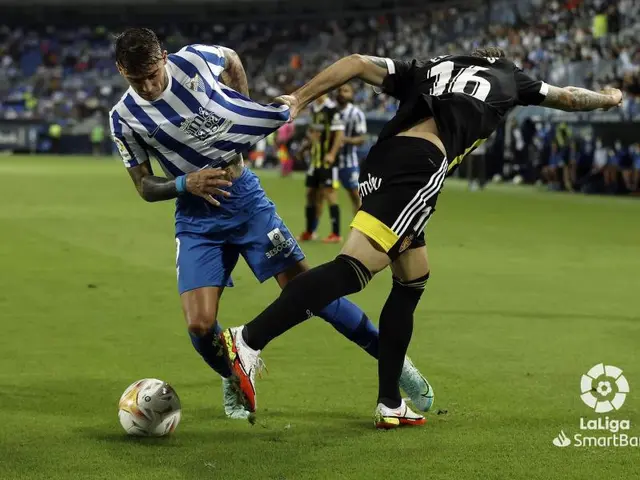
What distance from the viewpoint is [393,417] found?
5141 mm

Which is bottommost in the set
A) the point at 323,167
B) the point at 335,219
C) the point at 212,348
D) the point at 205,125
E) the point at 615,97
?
the point at 335,219

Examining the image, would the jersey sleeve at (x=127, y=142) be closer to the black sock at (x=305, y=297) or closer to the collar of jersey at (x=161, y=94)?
the collar of jersey at (x=161, y=94)

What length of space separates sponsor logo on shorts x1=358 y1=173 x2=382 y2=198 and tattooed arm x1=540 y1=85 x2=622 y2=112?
1.02 meters

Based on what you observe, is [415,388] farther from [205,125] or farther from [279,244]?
[205,125]

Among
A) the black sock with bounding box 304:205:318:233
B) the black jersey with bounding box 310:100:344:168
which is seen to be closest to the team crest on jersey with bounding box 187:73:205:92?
the black sock with bounding box 304:205:318:233

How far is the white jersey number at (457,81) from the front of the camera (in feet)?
16.5

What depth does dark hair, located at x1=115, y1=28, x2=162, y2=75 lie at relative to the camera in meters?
4.83

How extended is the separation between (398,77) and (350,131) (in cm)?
1031

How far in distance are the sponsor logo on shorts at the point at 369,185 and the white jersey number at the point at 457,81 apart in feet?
1.65

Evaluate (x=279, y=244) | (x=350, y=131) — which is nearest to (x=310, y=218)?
(x=350, y=131)

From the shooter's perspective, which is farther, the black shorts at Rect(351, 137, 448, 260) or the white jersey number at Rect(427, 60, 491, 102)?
the white jersey number at Rect(427, 60, 491, 102)

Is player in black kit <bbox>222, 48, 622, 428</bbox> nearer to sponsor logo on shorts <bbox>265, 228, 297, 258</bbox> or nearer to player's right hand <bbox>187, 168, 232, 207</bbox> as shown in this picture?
player's right hand <bbox>187, 168, 232, 207</bbox>

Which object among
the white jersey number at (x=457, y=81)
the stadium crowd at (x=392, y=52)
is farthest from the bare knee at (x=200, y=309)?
the stadium crowd at (x=392, y=52)

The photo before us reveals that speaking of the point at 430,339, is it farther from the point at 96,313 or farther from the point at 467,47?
the point at 467,47
